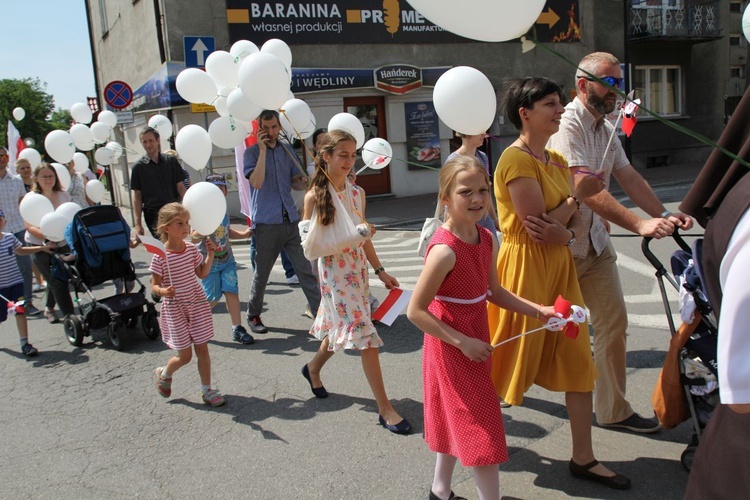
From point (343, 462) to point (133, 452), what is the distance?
1320 mm

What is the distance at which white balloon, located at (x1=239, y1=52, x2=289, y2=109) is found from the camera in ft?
14.6

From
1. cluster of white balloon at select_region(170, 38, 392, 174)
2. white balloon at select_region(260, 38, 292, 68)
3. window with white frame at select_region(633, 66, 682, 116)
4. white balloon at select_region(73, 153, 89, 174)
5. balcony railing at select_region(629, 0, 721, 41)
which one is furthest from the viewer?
window with white frame at select_region(633, 66, 682, 116)

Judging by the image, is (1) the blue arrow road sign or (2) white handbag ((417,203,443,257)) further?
(1) the blue arrow road sign

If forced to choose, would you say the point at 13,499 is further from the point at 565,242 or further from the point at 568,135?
the point at 568,135

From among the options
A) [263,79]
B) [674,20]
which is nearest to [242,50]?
[263,79]

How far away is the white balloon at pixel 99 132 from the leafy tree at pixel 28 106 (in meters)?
29.5

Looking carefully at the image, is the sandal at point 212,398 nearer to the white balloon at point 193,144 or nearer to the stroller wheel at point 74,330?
the stroller wheel at point 74,330

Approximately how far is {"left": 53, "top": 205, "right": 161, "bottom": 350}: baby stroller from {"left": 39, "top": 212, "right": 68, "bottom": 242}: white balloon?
9cm

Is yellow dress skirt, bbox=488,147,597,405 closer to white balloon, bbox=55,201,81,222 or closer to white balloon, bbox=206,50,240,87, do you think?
white balloon, bbox=206,50,240,87

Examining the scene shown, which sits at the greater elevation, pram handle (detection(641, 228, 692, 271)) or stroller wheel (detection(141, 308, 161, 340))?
pram handle (detection(641, 228, 692, 271))

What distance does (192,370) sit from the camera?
5168mm

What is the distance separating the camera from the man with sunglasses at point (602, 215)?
3.39 meters

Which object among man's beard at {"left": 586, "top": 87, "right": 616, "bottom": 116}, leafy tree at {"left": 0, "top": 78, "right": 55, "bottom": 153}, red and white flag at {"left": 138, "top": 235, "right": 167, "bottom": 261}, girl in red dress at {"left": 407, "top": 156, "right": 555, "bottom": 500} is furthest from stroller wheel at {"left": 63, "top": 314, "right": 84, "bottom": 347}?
leafy tree at {"left": 0, "top": 78, "right": 55, "bottom": 153}

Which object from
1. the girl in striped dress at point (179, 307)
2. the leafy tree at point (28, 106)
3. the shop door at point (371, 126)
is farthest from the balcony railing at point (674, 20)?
the leafy tree at point (28, 106)
